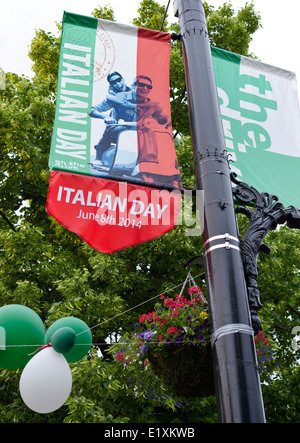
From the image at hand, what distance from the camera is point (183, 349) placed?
4379 mm

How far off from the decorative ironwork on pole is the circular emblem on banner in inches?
76.1

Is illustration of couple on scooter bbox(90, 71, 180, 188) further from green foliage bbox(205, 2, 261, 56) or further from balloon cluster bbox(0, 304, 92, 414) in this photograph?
green foliage bbox(205, 2, 261, 56)

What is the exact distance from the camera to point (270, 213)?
15.1 feet

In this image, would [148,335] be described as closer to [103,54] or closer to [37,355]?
[37,355]

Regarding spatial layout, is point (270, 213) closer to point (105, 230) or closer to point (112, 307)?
point (105, 230)

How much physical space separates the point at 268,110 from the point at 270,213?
1.82m

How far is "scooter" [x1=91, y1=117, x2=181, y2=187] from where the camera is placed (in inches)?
190

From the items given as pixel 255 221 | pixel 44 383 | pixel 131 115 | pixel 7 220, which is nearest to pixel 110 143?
pixel 131 115

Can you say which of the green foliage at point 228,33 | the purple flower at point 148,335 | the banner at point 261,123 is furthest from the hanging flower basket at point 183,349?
the green foliage at point 228,33

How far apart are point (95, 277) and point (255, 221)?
4367 mm

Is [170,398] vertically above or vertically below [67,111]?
below

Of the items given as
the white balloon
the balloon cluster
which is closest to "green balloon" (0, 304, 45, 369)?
the balloon cluster
